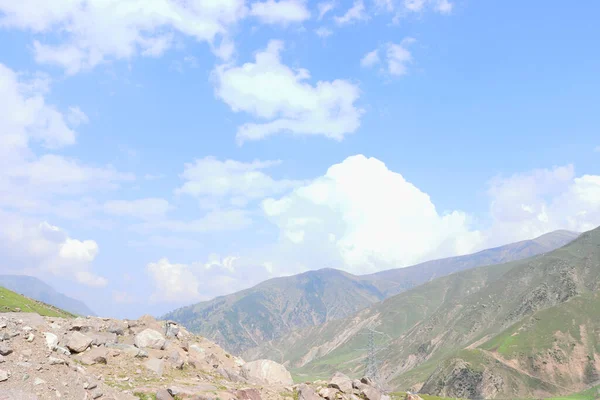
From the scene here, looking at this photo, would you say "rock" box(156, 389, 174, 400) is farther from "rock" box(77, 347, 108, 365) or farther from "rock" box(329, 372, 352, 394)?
"rock" box(329, 372, 352, 394)

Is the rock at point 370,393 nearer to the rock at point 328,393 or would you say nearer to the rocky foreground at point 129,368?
the rocky foreground at point 129,368

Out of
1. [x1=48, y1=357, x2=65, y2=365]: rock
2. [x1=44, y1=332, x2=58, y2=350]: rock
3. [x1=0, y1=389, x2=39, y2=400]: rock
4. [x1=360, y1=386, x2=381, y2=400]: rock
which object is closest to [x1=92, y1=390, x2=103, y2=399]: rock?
[x1=0, y1=389, x2=39, y2=400]: rock

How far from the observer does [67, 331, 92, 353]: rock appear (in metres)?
30.1

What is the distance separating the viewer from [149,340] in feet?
119

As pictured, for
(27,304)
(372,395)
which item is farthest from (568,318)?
(27,304)

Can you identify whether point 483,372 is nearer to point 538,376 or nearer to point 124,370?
point 538,376

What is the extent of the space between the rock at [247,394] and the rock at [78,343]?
1199cm

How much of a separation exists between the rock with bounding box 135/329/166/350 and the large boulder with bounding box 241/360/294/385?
786cm

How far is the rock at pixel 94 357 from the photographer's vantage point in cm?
2936

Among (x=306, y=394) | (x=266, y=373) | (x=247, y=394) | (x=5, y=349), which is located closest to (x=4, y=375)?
(x=5, y=349)

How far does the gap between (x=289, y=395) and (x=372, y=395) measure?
803 centimetres

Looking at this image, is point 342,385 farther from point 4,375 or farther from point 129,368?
point 4,375

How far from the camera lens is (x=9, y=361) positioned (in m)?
23.2

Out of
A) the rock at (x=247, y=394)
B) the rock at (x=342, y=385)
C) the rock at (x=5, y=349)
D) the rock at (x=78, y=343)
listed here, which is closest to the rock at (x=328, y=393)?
the rock at (x=342, y=385)
